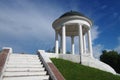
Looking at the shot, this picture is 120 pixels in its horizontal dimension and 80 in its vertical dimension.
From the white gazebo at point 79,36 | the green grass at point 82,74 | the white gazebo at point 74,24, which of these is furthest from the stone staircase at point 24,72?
the white gazebo at point 74,24

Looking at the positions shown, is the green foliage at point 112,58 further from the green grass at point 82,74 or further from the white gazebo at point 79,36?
the green grass at point 82,74

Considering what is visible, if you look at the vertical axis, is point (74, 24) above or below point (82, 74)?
above

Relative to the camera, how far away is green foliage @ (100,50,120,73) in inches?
1832

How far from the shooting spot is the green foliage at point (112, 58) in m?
46.5

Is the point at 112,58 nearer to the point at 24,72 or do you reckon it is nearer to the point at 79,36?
the point at 79,36

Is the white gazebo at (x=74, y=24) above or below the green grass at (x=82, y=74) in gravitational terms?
above

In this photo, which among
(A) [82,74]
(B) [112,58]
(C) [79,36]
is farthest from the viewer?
(B) [112,58]

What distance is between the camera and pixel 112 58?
48.3 m

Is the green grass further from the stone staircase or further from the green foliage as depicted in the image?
the green foliage

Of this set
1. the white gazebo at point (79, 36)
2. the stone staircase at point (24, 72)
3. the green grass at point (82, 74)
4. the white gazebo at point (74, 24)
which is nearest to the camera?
the stone staircase at point (24, 72)

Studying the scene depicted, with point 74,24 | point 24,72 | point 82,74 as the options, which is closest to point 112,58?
point 74,24

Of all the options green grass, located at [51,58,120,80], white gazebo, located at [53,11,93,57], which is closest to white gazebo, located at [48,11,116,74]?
white gazebo, located at [53,11,93,57]

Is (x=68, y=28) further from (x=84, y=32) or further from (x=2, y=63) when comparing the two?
(x=2, y=63)

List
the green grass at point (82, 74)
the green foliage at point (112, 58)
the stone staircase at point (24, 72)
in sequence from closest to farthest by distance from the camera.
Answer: the stone staircase at point (24, 72) < the green grass at point (82, 74) < the green foliage at point (112, 58)
